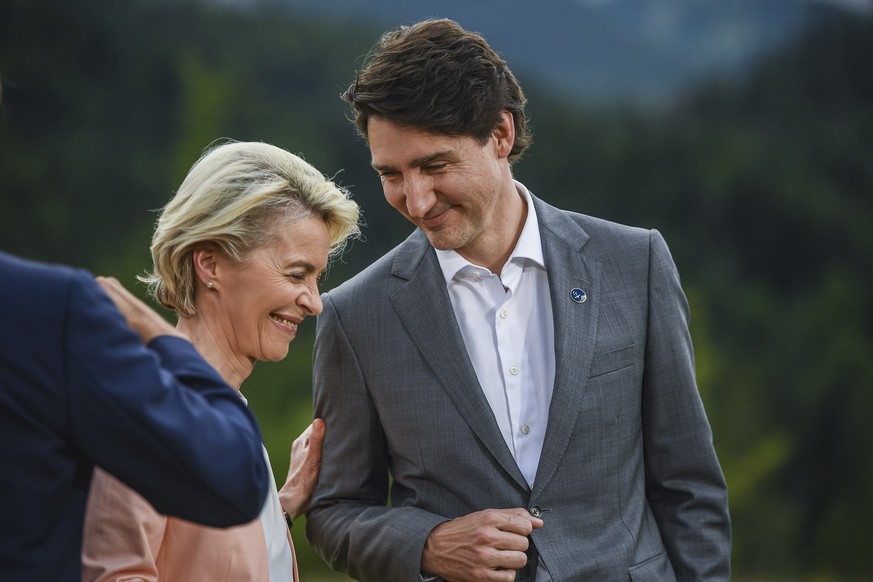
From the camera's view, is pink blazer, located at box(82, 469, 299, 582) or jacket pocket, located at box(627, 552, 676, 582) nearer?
pink blazer, located at box(82, 469, 299, 582)

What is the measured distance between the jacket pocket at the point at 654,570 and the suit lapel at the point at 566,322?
27 centimetres

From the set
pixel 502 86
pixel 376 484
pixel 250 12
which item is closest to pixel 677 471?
pixel 376 484

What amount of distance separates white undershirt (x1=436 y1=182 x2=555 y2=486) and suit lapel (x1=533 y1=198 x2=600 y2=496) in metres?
0.04

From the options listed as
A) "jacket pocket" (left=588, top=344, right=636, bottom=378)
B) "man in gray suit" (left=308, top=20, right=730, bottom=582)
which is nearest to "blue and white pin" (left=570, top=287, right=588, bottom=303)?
"man in gray suit" (left=308, top=20, right=730, bottom=582)

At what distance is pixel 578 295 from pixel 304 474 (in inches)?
29.6

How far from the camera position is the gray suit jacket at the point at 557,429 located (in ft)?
7.89

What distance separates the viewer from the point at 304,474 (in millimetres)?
2611

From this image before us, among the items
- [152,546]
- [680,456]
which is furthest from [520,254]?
[152,546]

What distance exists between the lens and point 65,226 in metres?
18.1

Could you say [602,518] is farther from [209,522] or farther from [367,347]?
[209,522]

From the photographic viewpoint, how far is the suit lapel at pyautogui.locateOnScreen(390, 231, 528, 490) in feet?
7.90

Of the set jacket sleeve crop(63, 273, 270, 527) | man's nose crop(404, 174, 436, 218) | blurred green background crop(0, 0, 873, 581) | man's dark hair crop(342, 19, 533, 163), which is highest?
man's dark hair crop(342, 19, 533, 163)

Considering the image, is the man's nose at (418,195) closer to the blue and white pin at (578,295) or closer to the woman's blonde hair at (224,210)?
the woman's blonde hair at (224,210)

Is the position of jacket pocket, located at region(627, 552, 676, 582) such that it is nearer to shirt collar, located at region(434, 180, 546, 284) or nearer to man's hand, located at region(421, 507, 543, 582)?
man's hand, located at region(421, 507, 543, 582)
